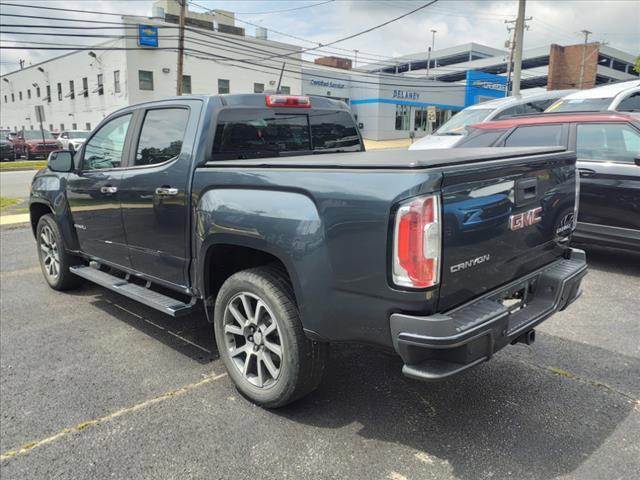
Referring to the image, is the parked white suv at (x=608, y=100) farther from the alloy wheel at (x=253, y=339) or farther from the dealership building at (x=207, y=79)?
the dealership building at (x=207, y=79)

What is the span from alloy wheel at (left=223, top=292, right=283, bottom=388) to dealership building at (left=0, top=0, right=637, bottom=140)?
22.5 m

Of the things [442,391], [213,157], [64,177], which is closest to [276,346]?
[442,391]

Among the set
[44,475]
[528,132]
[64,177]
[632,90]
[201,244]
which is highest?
[632,90]

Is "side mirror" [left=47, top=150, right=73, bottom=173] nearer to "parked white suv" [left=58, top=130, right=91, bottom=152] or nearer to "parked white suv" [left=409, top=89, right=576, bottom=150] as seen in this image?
"parked white suv" [left=409, top=89, right=576, bottom=150]

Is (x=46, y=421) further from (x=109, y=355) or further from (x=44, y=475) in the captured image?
(x=109, y=355)

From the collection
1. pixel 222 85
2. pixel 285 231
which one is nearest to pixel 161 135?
pixel 285 231

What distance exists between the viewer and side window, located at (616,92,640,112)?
27.8ft

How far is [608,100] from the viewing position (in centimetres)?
832

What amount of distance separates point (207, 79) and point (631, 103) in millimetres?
33942

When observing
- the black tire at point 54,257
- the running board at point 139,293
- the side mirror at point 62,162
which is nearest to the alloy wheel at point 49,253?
the black tire at point 54,257

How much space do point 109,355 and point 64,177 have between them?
2073 mm

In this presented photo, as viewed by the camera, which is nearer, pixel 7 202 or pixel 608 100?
pixel 608 100

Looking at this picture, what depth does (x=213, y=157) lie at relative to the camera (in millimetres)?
3551

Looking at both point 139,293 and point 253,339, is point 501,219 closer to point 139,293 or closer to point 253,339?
point 253,339
